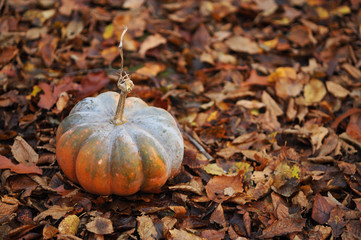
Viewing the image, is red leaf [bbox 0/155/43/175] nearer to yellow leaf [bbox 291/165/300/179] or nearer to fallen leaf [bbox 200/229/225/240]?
fallen leaf [bbox 200/229/225/240]

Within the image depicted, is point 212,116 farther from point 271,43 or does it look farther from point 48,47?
point 48,47

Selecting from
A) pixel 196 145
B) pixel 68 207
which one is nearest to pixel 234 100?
pixel 196 145

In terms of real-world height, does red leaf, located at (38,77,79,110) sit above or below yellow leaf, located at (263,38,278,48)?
above

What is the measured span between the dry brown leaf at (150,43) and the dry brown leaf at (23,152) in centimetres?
210

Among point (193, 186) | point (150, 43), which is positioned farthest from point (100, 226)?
point (150, 43)

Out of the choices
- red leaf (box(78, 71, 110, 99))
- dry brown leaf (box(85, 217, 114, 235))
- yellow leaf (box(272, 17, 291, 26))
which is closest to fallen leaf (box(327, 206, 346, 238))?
A: dry brown leaf (box(85, 217, 114, 235))

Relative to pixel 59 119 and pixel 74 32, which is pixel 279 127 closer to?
pixel 59 119

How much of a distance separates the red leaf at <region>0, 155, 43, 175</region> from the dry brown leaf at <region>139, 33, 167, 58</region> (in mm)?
2302

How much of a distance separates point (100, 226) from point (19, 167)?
3.29ft

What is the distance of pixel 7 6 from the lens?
5.20 m

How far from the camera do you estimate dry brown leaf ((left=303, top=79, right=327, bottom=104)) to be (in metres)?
4.53

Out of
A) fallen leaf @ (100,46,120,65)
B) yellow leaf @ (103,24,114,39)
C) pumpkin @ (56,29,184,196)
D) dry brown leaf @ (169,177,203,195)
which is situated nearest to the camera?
pumpkin @ (56,29,184,196)

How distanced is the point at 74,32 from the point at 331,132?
3659mm

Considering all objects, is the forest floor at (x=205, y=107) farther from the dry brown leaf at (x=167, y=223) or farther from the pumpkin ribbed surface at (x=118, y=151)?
the pumpkin ribbed surface at (x=118, y=151)
